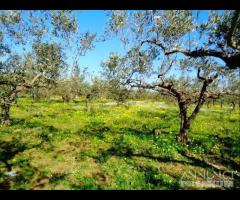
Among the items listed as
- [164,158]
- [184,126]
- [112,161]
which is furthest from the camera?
[184,126]

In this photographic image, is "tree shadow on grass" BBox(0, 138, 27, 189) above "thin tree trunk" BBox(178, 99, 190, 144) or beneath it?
beneath

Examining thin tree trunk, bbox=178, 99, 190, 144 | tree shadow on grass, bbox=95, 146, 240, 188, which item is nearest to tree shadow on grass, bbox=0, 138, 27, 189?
tree shadow on grass, bbox=95, 146, 240, 188

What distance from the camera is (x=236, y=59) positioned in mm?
7918

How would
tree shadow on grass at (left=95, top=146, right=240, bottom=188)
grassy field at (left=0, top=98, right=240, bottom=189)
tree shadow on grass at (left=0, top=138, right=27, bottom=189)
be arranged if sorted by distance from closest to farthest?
tree shadow on grass at (left=0, top=138, right=27, bottom=189) → grassy field at (left=0, top=98, right=240, bottom=189) → tree shadow on grass at (left=95, top=146, right=240, bottom=188)

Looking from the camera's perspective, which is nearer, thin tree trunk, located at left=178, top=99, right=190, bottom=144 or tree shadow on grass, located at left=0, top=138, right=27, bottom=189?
tree shadow on grass, located at left=0, top=138, right=27, bottom=189

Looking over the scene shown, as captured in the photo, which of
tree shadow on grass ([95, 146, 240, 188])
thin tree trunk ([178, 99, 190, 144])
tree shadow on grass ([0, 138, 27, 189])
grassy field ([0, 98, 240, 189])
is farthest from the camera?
thin tree trunk ([178, 99, 190, 144])

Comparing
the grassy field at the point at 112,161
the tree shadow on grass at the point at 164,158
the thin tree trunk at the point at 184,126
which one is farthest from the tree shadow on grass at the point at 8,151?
the thin tree trunk at the point at 184,126

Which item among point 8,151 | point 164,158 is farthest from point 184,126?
point 8,151

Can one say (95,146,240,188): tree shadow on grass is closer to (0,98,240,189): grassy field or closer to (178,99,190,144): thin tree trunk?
(0,98,240,189): grassy field

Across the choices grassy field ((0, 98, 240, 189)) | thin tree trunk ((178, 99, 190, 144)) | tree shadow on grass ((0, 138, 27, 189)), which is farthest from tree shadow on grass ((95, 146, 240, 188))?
tree shadow on grass ((0, 138, 27, 189))

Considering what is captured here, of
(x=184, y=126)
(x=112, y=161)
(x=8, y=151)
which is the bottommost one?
(x=112, y=161)

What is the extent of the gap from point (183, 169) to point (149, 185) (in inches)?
146

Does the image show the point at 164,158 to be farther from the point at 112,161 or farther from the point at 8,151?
the point at 8,151
